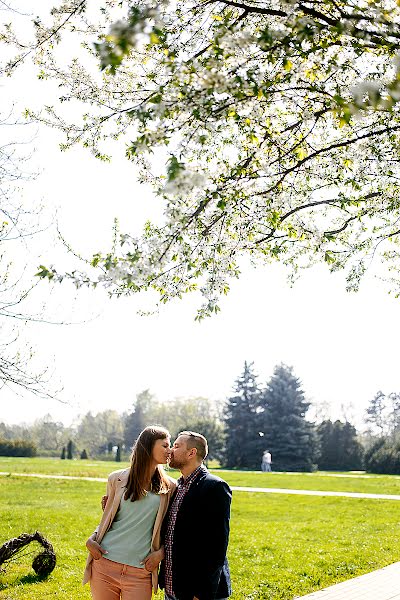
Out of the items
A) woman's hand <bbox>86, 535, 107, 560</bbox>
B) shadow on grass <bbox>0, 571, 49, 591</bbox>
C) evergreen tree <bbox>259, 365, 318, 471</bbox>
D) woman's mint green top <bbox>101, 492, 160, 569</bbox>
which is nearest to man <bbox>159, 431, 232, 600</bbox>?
woman's mint green top <bbox>101, 492, 160, 569</bbox>

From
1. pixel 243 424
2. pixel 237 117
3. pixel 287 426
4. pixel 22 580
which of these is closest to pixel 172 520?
pixel 237 117

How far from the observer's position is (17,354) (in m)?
7.58

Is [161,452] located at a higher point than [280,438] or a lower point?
lower

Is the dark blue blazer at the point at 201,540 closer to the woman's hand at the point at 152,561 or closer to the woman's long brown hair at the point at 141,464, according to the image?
the woman's hand at the point at 152,561

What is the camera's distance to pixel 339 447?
145 ft

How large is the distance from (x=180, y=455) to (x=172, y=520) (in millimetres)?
391

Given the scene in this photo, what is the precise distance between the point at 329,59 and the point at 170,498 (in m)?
3.90

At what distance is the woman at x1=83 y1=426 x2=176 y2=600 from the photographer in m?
3.92

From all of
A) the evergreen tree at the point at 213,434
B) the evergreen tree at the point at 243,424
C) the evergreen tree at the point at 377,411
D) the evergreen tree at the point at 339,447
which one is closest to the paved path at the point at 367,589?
the evergreen tree at the point at 243,424

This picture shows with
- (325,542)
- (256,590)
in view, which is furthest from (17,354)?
(325,542)

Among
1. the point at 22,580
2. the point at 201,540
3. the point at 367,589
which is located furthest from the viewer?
the point at 22,580

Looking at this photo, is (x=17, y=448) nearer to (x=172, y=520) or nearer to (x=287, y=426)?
(x=287, y=426)

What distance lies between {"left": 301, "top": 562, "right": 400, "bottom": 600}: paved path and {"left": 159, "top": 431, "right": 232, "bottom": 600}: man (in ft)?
11.7

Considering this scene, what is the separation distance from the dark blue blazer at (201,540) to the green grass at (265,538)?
12.0ft
